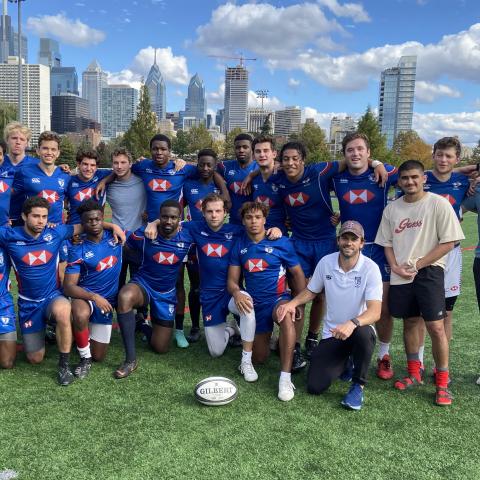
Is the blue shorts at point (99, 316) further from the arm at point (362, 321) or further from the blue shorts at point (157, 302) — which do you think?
the arm at point (362, 321)

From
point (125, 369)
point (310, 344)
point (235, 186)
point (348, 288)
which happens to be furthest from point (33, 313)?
point (348, 288)

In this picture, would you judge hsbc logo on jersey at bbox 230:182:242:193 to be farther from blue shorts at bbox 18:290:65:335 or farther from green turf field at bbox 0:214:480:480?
blue shorts at bbox 18:290:65:335

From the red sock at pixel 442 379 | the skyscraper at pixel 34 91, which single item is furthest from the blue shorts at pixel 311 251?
the skyscraper at pixel 34 91

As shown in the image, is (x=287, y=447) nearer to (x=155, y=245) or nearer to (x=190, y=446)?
(x=190, y=446)

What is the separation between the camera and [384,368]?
4.23 metres

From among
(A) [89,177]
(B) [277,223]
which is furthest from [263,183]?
(A) [89,177]

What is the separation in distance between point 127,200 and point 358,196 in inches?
103

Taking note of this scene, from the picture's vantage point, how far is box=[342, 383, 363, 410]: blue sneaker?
3.59 m

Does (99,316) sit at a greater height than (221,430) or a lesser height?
greater

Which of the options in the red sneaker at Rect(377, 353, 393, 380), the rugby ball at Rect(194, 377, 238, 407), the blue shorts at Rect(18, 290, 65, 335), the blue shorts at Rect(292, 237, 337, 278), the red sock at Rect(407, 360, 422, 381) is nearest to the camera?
the rugby ball at Rect(194, 377, 238, 407)

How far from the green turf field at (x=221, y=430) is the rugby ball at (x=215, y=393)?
0.07m

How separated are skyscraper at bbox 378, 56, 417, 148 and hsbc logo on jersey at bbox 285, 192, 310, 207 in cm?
16810

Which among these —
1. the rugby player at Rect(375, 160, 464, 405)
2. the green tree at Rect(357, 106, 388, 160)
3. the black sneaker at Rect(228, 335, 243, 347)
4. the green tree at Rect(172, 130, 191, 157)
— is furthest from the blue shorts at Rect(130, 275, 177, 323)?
the green tree at Rect(172, 130, 191, 157)

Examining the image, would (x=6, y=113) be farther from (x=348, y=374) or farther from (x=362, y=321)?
(x=362, y=321)
